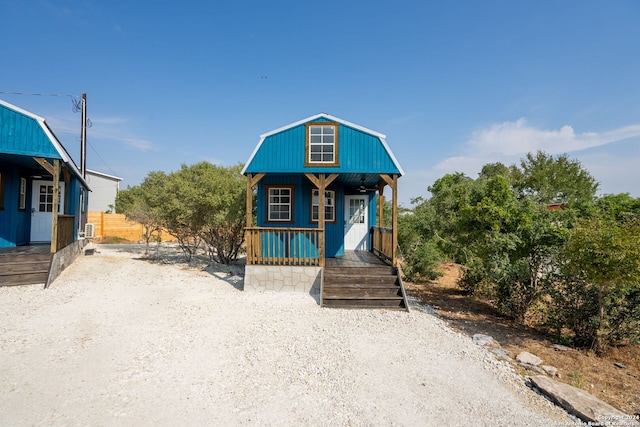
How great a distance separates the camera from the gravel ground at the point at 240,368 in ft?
11.4

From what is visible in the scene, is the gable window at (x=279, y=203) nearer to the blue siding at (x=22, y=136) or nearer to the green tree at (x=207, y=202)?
the green tree at (x=207, y=202)

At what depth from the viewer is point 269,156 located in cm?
910

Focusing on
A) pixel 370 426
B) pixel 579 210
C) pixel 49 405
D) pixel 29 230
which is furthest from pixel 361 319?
pixel 29 230

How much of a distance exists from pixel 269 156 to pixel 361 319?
5107 millimetres

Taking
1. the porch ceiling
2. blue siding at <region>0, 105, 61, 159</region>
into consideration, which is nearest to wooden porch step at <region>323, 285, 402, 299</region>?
blue siding at <region>0, 105, 61, 159</region>

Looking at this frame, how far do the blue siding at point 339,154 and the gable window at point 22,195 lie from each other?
852cm

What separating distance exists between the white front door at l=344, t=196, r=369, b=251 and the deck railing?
44 cm

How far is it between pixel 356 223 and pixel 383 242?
2370mm

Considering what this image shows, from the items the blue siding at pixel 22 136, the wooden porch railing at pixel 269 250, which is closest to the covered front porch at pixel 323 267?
the wooden porch railing at pixel 269 250

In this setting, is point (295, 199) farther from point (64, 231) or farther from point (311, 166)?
point (64, 231)

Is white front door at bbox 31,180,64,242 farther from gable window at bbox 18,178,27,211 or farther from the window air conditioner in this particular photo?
the window air conditioner

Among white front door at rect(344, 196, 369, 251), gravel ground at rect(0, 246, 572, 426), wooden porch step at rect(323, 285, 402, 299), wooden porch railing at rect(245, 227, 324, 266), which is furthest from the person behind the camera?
white front door at rect(344, 196, 369, 251)

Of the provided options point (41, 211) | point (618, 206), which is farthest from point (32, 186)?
point (618, 206)

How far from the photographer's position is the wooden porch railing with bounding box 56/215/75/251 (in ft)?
30.4
